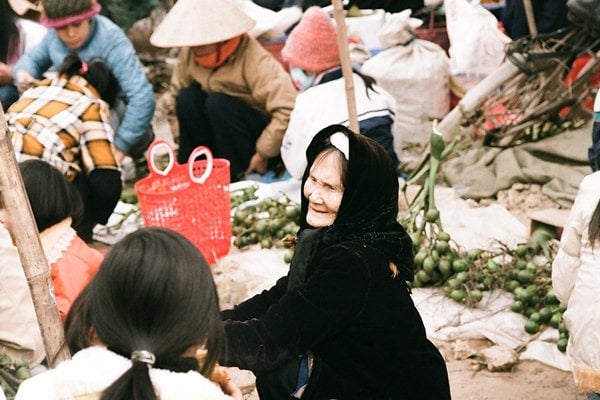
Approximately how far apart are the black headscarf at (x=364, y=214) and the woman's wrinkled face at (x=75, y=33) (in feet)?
9.97

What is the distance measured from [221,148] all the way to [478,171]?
1.56 meters

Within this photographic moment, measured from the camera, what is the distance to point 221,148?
5656 millimetres

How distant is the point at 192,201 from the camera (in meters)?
4.40

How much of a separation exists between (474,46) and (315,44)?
145cm

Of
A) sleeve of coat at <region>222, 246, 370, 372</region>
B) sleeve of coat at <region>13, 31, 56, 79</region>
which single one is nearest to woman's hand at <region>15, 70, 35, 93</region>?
sleeve of coat at <region>13, 31, 56, 79</region>

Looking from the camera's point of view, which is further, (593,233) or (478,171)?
(478,171)

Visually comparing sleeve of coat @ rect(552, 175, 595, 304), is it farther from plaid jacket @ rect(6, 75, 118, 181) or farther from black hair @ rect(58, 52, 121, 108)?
black hair @ rect(58, 52, 121, 108)

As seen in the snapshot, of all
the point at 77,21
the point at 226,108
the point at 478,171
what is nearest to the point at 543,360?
the point at 478,171

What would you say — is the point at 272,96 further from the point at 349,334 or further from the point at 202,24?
the point at 349,334

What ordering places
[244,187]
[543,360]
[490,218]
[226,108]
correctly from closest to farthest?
1. [543,360]
2. [490,218]
3. [244,187]
4. [226,108]

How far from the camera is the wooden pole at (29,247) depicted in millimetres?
2250

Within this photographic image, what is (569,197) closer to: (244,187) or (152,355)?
(244,187)

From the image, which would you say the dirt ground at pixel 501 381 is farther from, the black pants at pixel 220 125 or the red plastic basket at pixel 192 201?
the black pants at pixel 220 125

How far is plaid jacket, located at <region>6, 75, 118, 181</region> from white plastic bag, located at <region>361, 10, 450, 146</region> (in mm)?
2179
